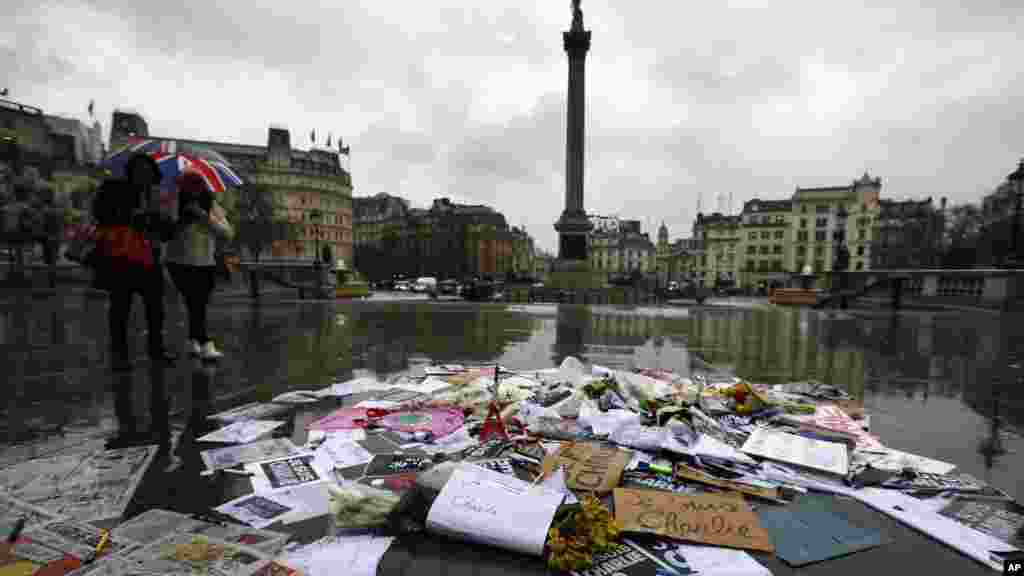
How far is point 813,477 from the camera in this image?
7.73 feet

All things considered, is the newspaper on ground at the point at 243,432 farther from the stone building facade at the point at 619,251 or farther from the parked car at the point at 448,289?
the stone building facade at the point at 619,251

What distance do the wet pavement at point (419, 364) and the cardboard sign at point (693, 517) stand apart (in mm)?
372

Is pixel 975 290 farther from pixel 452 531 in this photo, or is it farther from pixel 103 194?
pixel 103 194

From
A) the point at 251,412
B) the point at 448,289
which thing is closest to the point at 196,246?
the point at 251,412

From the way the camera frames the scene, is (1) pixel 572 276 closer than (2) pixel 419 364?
No

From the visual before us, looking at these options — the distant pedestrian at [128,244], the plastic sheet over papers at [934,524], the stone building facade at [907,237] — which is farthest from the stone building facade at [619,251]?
the plastic sheet over papers at [934,524]

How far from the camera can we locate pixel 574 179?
70.9 feet

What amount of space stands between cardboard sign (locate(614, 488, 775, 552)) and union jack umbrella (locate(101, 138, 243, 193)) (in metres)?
5.83

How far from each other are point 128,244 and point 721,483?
21.1ft

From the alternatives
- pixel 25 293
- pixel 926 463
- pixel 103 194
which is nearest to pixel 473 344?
pixel 103 194

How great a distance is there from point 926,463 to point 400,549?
303 centimetres

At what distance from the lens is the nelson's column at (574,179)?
2134cm

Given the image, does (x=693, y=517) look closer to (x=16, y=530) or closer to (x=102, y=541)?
(x=102, y=541)

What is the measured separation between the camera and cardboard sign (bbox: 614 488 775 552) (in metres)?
1.74
